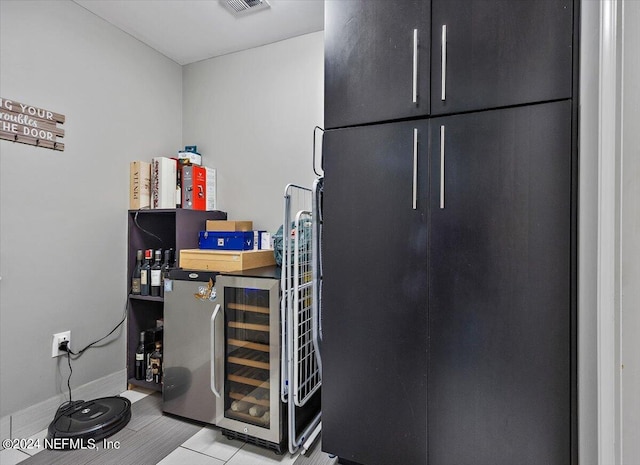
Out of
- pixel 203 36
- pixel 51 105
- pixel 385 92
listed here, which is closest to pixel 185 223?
pixel 51 105

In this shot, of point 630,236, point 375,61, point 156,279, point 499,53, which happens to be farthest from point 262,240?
point 630,236

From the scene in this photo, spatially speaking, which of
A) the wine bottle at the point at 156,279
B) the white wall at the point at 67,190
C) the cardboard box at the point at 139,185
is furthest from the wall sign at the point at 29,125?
the wine bottle at the point at 156,279

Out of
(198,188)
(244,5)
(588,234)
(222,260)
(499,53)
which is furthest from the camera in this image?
(198,188)

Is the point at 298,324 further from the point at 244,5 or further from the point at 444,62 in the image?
the point at 244,5

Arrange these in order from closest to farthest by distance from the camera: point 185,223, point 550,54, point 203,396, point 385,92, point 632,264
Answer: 1. point 632,264
2. point 550,54
3. point 385,92
4. point 203,396
5. point 185,223

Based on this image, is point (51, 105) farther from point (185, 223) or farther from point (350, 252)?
point (350, 252)

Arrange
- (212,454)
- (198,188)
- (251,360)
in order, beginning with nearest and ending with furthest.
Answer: (212,454) < (251,360) < (198,188)

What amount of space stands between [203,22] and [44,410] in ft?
8.29

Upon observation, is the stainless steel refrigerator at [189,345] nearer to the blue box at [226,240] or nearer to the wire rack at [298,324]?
the blue box at [226,240]

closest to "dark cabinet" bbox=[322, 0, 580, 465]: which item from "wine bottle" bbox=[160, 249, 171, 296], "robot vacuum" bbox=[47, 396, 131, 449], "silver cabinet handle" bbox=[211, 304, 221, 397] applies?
"silver cabinet handle" bbox=[211, 304, 221, 397]

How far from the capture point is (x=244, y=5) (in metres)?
1.99

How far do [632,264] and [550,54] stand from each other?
2.16ft

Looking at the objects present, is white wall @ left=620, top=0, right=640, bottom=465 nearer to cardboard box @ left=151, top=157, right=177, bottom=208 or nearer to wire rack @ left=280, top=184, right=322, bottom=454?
wire rack @ left=280, top=184, right=322, bottom=454

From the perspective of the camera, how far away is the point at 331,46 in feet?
4.28
